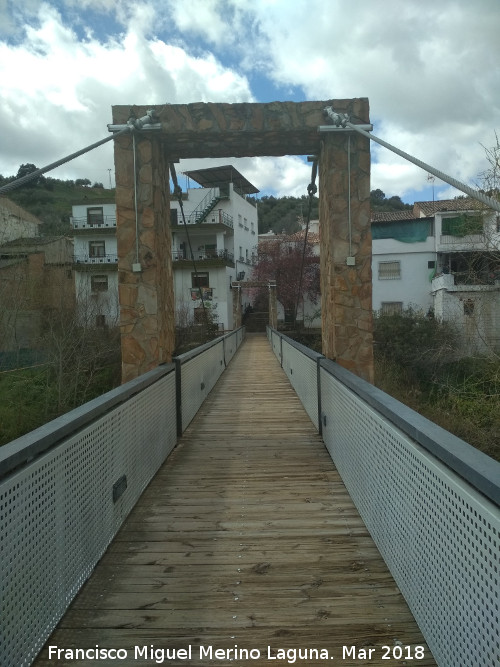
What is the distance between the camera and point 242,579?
2250mm

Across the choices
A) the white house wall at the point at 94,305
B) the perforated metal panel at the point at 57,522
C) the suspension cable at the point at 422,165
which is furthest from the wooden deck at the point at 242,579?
the white house wall at the point at 94,305

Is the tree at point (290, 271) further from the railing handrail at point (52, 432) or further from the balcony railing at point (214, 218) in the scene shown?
the railing handrail at point (52, 432)

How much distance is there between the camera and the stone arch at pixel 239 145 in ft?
15.7

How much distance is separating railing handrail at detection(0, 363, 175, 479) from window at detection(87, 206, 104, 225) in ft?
95.2

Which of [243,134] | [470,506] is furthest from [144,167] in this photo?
[470,506]

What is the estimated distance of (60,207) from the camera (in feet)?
157

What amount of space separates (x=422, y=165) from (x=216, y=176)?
33674 millimetres

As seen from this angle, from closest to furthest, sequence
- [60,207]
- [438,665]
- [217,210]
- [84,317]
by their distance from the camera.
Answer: [438,665], [84,317], [217,210], [60,207]

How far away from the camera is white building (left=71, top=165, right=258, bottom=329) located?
90.8ft

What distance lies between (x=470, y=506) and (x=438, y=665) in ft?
1.93

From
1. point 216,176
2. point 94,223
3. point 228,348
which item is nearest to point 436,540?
point 228,348

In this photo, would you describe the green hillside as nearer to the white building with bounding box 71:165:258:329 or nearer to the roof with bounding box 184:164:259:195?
the white building with bounding box 71:165:258:329

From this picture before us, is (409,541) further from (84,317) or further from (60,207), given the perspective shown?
(60,207)

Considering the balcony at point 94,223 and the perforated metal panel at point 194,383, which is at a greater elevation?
the balcony at point 94,223
